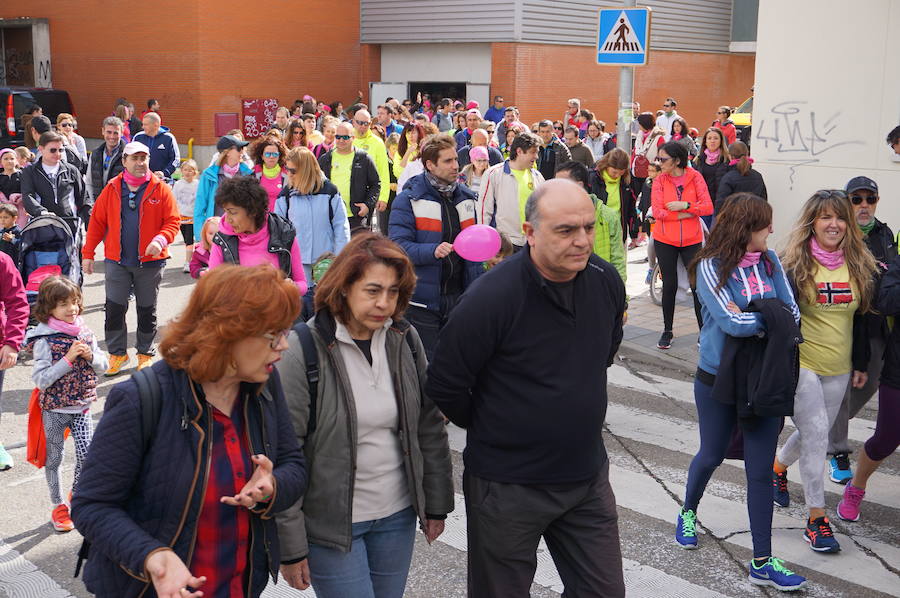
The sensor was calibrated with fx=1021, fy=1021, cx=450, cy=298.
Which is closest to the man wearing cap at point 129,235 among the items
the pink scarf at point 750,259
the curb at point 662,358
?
the curb at point 662,358

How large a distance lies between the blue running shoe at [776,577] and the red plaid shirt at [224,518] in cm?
312

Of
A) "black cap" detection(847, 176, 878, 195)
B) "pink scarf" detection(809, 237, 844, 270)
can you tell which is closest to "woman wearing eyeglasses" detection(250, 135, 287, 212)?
"black cap" detection(847, 176, 878, 195)

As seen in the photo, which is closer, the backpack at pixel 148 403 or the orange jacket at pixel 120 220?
the backpack at pixel 148 403

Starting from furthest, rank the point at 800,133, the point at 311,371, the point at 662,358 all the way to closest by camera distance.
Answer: the point at 800,133, the point at 662,358, the point at 311,371

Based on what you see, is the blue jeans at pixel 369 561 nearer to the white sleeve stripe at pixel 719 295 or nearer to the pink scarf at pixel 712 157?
the white sleeve stripe at pixel 719 295

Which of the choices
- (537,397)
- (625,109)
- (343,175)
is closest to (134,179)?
(343,175)

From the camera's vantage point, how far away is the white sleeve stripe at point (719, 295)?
5.13m

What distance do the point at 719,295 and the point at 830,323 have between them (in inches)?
34.6

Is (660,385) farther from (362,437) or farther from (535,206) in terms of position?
(362,437)

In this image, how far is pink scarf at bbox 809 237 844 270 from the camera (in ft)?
18.6

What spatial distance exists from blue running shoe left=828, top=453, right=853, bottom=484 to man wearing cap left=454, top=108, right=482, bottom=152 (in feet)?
34.7

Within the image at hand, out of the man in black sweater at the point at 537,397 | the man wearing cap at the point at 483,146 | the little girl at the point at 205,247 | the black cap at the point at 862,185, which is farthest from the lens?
the man wearing cap at the point at 483,146

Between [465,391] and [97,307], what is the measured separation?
9.13 m

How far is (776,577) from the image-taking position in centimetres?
520
